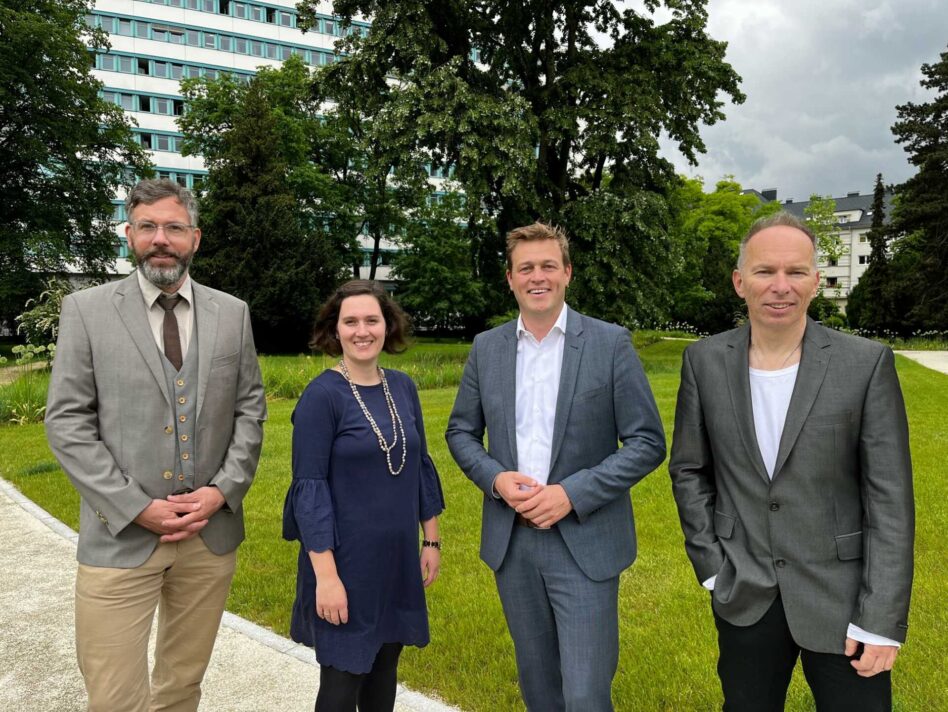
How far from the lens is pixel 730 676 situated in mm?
2475

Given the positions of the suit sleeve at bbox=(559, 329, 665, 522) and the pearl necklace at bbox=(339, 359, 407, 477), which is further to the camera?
the pearl necklace at bbox=(339, 359, 407, 477)

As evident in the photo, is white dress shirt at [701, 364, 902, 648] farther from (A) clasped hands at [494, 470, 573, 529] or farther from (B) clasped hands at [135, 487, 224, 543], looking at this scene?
(B) clasped hands at [135, 487, 224, 543]

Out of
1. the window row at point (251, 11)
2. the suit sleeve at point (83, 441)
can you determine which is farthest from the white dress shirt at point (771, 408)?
the window row at point (251, 11)

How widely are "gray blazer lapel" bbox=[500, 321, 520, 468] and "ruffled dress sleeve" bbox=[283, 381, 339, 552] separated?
0.72 meters

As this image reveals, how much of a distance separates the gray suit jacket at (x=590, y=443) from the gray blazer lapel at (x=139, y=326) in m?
1.33

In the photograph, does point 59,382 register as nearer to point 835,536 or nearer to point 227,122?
point 835,536

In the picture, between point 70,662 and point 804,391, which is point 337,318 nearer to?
point 804,391

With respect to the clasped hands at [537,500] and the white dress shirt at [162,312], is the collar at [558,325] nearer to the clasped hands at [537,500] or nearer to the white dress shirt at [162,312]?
Answer: the clasped hands at [537,500]

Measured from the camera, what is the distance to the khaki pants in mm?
2803

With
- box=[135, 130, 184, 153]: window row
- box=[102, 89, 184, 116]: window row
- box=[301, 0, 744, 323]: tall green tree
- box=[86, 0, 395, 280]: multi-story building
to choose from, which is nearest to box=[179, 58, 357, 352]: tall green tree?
box=[301, 0, 744, 323]: tall green tree

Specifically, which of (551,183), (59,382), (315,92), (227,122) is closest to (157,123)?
(227,122)

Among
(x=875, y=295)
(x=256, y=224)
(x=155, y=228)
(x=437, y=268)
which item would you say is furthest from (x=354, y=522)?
(x=875, y=295)

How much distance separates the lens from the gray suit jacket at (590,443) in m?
2.79

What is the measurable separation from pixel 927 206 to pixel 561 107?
94.6ft
